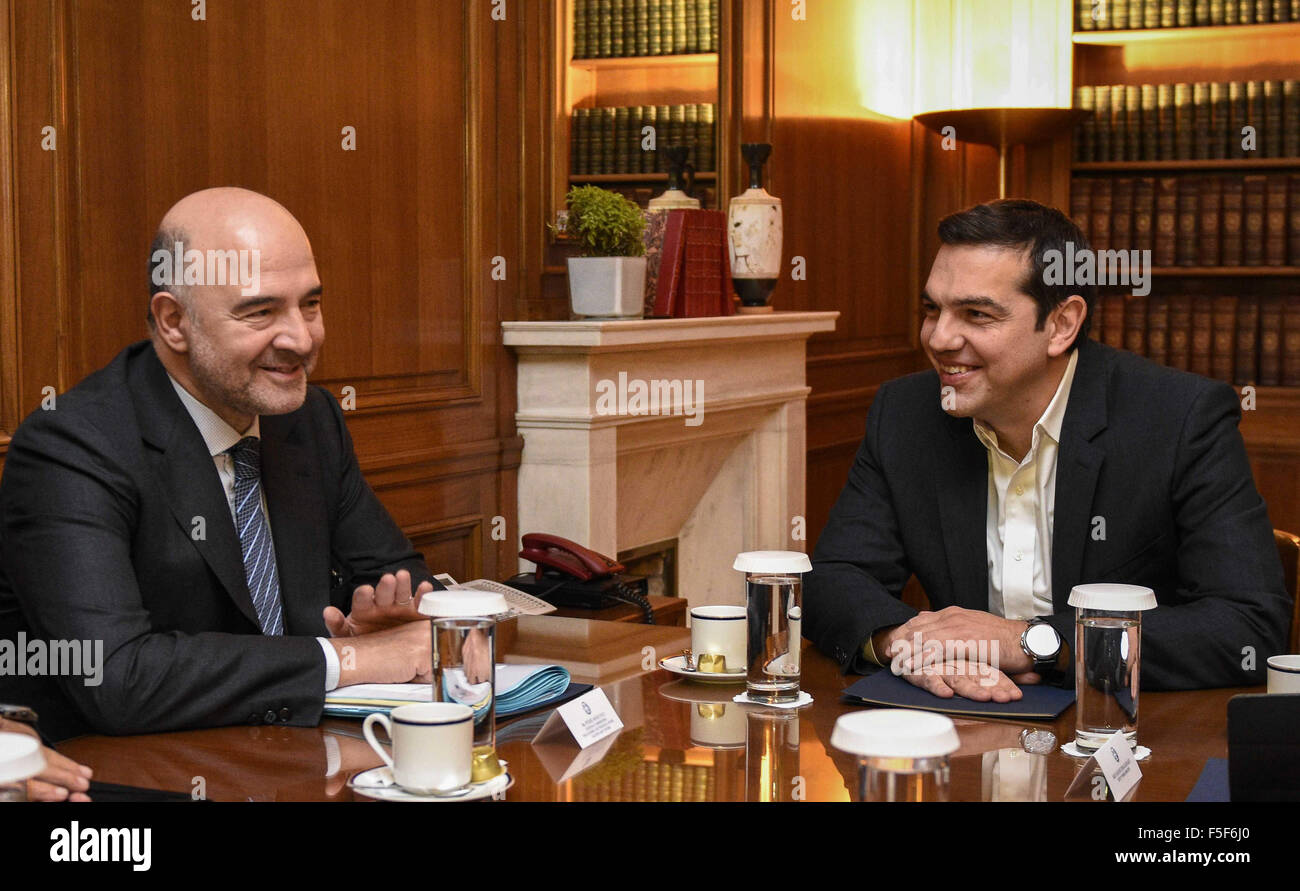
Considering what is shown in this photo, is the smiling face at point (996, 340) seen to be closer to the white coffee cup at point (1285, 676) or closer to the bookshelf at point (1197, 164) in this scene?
the white coffee cup at point (1285, 676)

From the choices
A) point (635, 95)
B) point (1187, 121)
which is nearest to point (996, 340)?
point (635, 95)

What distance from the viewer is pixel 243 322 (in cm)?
203

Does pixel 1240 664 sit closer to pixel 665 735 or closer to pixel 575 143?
pixel 665 735

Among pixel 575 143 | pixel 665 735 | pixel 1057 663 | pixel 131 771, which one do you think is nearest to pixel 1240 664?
pixel 1057 663

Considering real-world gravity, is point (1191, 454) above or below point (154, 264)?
below

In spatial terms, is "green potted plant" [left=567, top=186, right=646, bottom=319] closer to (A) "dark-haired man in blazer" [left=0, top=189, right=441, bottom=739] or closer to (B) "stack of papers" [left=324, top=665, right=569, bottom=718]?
(A) "dark-haired man in blazer" [left=0, top=189, right=441, bottom=739]

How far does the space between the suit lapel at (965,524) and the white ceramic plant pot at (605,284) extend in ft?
4.32

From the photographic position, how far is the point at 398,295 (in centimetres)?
320

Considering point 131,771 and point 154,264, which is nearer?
point 131,771

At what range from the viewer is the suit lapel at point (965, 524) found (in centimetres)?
235

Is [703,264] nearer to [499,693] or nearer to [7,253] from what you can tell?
[7,253]

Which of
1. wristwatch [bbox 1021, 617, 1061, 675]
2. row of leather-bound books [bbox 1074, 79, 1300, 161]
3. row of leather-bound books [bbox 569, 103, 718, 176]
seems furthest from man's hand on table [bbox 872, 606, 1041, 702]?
row of leather-bound books [bbox 1074, 79, 1300, 161]

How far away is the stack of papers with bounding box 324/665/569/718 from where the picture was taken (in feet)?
5.62

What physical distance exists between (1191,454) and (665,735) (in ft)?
3.41
